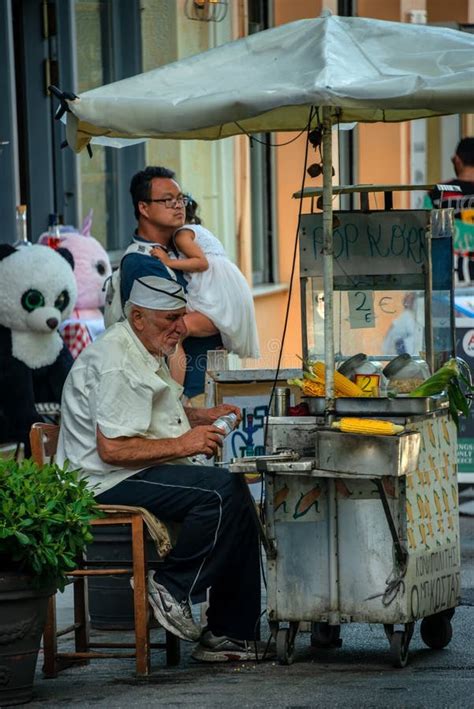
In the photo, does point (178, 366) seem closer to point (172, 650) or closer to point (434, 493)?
point (172, 650)

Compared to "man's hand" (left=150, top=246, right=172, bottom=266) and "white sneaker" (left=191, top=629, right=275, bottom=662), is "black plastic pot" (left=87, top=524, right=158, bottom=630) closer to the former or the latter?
"white sneaker" (left=191, top=629, right=275, bottom=662)

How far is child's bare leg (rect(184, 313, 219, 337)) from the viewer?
327 inches

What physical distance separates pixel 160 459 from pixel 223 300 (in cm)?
221

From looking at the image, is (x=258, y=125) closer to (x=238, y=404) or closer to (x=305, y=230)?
(x=305, y=230)

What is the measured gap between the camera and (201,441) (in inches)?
248

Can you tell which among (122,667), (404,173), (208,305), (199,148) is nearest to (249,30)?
(199,148)

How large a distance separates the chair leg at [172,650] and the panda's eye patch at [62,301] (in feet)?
10.9

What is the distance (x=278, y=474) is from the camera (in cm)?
627

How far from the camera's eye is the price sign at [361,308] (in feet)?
23.2

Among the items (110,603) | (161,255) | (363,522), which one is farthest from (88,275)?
(363,522)

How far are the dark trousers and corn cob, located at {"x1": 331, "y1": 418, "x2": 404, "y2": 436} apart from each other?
56 centimetres

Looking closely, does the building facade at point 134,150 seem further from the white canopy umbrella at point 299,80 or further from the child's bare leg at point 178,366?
the white canopy umbrella at point 299,80

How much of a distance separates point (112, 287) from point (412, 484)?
2185 mm

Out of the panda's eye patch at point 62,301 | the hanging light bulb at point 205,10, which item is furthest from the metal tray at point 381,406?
the hanging light bulb at point 205,10
